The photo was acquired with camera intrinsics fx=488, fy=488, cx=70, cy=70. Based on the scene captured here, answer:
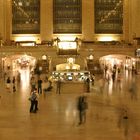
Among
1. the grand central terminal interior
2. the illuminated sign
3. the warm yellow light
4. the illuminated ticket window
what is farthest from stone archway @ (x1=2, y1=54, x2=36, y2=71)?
the warm yellow light

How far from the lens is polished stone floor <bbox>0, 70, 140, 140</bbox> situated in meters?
14.3

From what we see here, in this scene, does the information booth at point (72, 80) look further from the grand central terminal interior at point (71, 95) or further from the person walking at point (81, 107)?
the person walking at point (81, 107)

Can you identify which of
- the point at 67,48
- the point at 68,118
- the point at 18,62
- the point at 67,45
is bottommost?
the point at 68,118

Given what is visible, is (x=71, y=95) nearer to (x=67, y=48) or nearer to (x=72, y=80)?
(x=72, y=80)

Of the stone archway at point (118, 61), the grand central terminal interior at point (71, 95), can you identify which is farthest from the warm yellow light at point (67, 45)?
the stone archway at point (118, 61)

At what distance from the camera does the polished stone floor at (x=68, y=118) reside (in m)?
14.3

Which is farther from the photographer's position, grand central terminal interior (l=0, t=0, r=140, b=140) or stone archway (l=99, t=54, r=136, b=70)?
stone archway (l=99, t=54, r=136, b=70)

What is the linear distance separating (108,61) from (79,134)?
3358 centimetres

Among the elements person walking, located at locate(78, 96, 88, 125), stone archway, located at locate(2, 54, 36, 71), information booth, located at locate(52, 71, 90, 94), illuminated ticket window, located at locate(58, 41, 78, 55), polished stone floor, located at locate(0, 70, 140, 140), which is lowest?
polished stone floor, located at locate(0, 70, 140, 140)

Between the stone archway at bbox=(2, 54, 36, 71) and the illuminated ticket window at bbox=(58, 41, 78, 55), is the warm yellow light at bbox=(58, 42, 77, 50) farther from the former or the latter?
the stone archway at bbox=(2, 54, 36, 71)

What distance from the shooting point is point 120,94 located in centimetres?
2475

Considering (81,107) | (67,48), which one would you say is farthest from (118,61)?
Result: (81,107)

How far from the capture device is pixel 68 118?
677 inches

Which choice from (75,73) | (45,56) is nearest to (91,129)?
(75,73)
